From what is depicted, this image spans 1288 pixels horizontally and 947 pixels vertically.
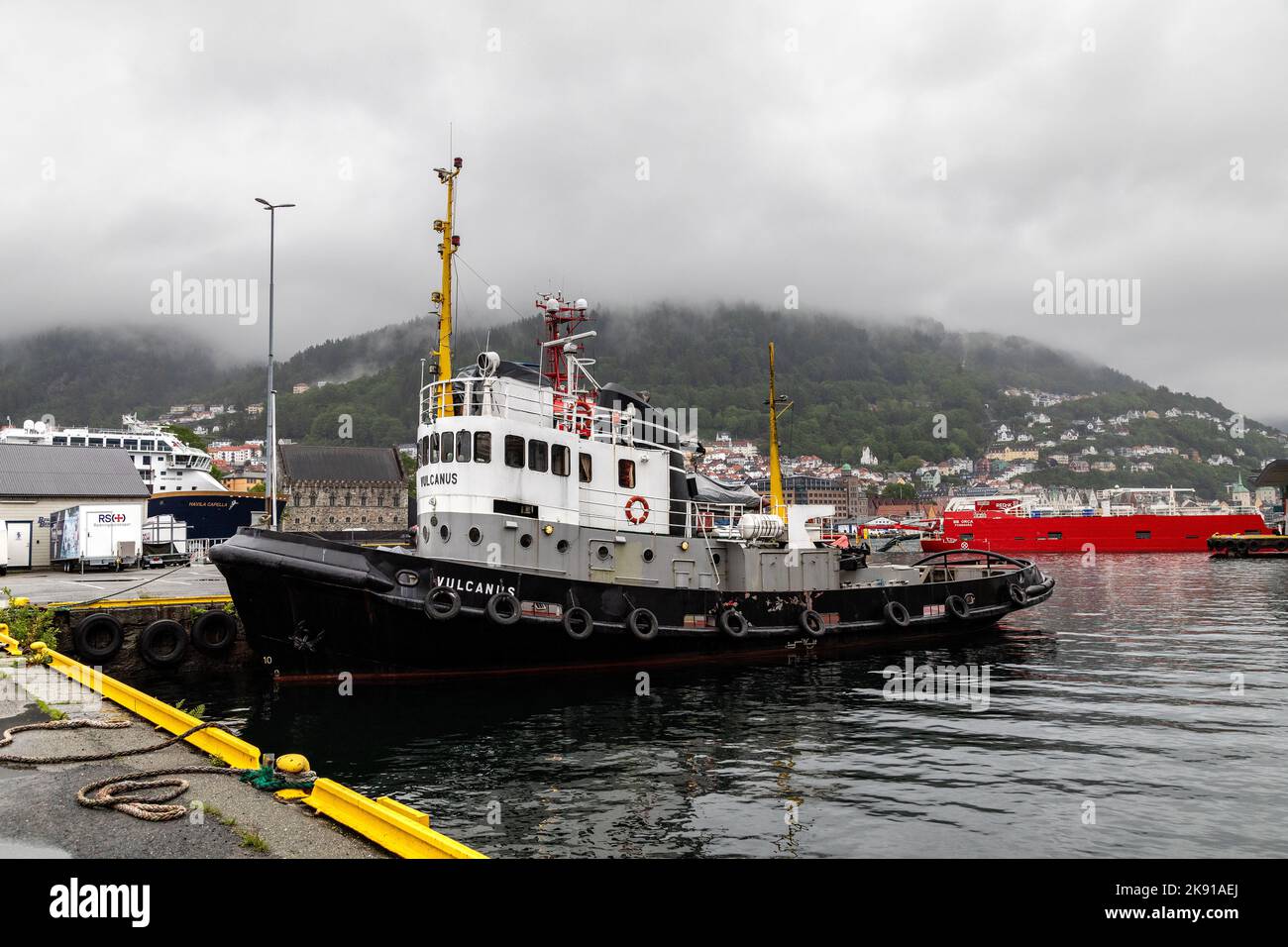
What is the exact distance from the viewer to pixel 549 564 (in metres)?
15.7

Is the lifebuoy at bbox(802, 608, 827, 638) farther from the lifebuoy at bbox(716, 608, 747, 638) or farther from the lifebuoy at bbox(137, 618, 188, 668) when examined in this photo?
the lifebuoy at bbox(137, 618, 188, 668)

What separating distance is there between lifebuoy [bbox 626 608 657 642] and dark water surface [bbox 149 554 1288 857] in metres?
0.87

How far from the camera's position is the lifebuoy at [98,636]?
49.5 feet

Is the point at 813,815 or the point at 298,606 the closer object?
the point at 813,815

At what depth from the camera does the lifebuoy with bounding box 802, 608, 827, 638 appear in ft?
58.9

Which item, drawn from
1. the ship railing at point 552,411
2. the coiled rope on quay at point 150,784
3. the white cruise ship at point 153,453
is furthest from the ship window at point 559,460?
the white cruise ship at point 153,453

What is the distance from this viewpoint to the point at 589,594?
15.4 meters

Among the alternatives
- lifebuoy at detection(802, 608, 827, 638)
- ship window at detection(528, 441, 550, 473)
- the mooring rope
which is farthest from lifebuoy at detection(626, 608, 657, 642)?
the mooring rope

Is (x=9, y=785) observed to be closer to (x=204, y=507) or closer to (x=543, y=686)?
(x=543, y=686)

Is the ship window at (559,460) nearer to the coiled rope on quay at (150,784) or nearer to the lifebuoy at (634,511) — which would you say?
the lifebuoy at (634,511)

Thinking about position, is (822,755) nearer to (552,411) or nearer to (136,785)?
(136,785)

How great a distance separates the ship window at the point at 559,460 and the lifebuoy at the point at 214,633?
7.18 m
